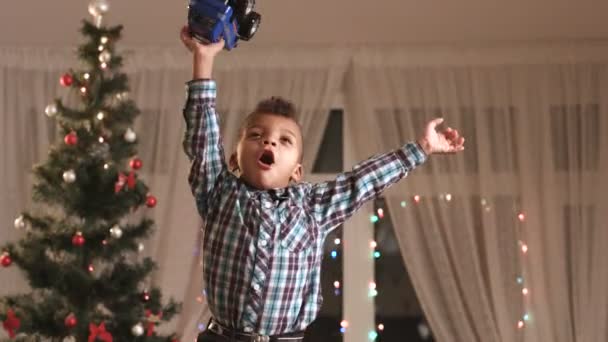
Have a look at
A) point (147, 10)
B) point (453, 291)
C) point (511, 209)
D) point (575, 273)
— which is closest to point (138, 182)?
point (147, 10)

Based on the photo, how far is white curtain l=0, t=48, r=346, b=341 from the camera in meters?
2.99

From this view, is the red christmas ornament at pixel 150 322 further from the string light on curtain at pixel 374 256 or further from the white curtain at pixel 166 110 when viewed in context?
the string light on curtain at pixel 374 256

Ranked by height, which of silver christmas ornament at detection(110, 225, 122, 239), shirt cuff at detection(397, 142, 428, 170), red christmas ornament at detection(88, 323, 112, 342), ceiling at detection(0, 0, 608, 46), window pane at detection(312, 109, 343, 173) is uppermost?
ceiling at detection(0, 0, 608, 46)

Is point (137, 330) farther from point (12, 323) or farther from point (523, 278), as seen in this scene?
point (523, 278)

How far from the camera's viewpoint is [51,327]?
207 centimetres

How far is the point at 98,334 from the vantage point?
2023mm

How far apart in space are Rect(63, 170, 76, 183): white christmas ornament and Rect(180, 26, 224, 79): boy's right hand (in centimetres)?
102

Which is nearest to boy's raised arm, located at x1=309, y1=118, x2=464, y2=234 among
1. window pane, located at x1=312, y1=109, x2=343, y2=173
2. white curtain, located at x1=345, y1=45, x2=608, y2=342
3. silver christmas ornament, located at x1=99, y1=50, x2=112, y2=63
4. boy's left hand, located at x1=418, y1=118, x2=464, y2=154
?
boy's left hand, located at x1=418, y1=118, x2=464, y2=154

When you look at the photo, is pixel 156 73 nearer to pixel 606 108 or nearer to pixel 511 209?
pixel 511 209

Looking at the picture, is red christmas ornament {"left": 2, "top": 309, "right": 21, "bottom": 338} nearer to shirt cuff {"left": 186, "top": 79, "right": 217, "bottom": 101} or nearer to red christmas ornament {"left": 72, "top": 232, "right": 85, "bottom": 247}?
red christmas ornament {"left": 72, "top": 232, "right": 85, "bottom": 247}

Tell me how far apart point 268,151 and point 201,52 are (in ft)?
0.64

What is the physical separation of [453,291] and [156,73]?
5.15ft

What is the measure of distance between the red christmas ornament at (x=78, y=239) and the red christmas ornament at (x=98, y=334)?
235 millimetres

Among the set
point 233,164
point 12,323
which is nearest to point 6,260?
point 12,323
